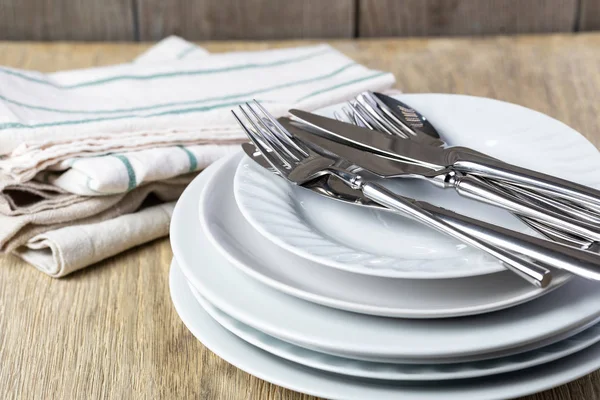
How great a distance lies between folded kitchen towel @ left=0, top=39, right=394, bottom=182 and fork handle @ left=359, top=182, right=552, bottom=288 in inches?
9.7

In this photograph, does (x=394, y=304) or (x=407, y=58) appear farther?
(x=407, y=58)

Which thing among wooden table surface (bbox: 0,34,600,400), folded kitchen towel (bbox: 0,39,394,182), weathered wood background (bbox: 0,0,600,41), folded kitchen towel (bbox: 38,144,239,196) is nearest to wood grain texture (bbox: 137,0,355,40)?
weathered wood background (bbox: 0,0,600,41)

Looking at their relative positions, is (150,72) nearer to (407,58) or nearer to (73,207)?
(73,207)

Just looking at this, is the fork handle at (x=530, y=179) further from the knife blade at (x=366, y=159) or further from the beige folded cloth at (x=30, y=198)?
the beige folded cloth at (x=30, y=198)

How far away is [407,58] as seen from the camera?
94 cm

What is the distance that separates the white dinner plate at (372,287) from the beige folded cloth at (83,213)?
0.18 meters

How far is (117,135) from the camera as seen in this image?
0.62 m

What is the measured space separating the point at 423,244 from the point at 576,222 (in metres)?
0.08

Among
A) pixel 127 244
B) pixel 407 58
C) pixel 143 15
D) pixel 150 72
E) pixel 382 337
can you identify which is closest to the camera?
pixel 382 337

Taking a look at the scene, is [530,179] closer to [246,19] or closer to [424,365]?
[424,365]

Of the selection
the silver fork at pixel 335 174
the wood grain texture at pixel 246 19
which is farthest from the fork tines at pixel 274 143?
the wood grain texture at pixel 246 19

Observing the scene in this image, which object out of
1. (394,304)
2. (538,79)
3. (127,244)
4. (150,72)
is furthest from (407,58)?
(394,304)

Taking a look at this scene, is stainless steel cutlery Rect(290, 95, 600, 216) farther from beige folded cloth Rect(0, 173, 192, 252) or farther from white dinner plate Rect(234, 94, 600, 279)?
beige folded cloth Rect(0, 173, 192, 252)

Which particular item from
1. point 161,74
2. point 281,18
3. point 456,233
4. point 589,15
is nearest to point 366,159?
point 456,233
